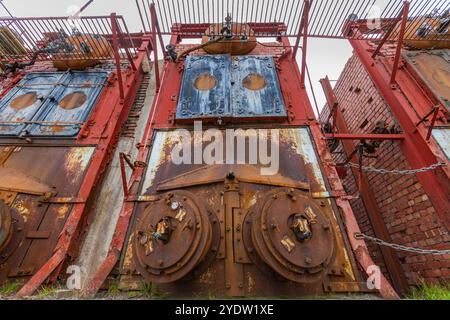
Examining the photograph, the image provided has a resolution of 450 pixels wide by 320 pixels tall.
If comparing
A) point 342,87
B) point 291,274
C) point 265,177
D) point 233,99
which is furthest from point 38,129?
point 342,87

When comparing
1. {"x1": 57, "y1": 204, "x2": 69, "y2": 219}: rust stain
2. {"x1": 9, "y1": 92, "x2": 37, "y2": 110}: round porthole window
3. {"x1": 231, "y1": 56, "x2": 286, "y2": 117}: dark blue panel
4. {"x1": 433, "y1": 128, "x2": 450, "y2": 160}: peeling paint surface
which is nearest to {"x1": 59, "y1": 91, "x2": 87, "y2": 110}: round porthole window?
{"x1": 9, "y1": 92, "x2": 37, "y2": 110}: round porthole window

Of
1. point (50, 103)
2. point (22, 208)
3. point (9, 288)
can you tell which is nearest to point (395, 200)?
point (9, 288)

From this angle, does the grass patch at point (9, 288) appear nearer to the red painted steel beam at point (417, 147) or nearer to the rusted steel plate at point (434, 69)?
the red painted steel beam at point (417, 147)

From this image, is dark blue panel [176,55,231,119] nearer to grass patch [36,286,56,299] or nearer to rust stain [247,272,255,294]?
rust stain [247,272,255,294]

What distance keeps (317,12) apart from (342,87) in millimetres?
3287

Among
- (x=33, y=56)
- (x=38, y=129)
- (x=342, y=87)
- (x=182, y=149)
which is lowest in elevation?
(x=182, y=149)

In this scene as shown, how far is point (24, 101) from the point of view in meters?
6.22

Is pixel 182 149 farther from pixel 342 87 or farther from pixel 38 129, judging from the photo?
pixel 342 87

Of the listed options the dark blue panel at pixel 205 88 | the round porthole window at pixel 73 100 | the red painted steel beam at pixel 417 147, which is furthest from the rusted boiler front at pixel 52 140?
the red painted steel beam at pixel 417 147

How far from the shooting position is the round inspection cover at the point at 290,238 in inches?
107

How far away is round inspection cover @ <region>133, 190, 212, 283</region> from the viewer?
8.99 feet

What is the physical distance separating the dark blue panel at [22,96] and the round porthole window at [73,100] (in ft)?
1.60

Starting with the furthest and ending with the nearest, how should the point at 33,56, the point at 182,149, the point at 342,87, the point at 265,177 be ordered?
the point at 342,87, the point at 33,56, the point at 182,149, the point at 265,177
